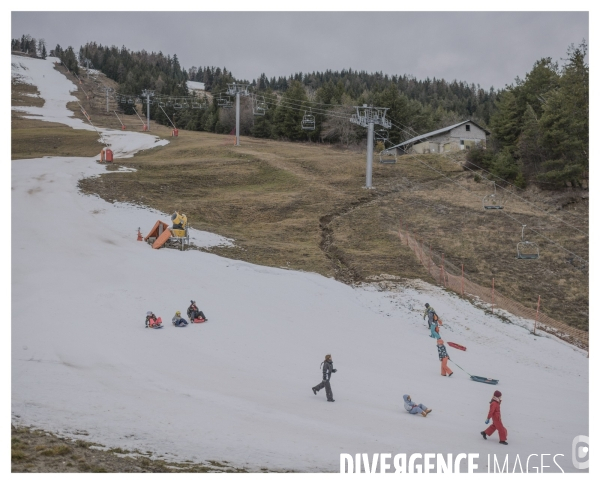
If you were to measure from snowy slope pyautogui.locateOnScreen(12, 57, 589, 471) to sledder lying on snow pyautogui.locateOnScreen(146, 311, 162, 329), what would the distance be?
50 cm

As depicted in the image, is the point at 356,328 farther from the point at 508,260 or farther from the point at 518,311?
the point at 508,260

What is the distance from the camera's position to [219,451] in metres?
12.3

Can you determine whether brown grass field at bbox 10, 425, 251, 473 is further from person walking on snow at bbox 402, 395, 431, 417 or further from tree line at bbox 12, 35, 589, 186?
tree line at bbox 12, 35, 589, 186

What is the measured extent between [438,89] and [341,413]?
185 metres

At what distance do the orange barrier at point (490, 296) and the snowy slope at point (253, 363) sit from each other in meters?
1.58

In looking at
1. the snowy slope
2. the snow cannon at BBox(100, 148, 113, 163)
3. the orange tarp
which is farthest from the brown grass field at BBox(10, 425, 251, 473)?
the snow cannon at BBox(100, 148, 113, 163)

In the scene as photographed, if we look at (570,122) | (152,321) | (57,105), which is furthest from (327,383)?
(57,105)

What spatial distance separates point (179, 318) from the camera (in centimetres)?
2178

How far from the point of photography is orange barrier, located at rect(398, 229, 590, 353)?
85.2 ft

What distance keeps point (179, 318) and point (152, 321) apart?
1097mm

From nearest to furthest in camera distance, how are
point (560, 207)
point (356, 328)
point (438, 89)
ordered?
point (356, 328) → point (560, 207) → point (438, 89)

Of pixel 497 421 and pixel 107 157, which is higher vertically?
pixel 107 157

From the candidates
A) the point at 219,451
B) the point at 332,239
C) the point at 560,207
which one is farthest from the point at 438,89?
the point at 219,451

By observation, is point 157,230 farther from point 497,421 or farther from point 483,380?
point 497,421
